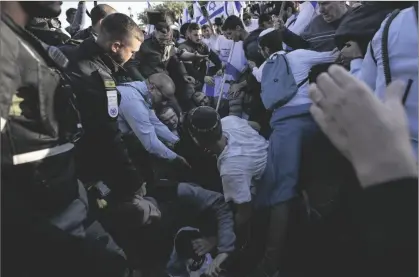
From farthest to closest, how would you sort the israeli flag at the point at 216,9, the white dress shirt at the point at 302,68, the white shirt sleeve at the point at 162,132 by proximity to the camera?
the israeli flag at the point at 216,9
the white shirt sleeve at the point at 162,132
the white dress shirt at the point at 302,68

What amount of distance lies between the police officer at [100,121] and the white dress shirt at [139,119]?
576 millimetres

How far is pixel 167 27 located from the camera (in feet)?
16.5

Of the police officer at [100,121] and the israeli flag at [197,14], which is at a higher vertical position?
the police officer at [100,121]

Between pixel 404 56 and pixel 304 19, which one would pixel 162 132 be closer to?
pixel 304 19

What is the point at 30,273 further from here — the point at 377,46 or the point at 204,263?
the point at 204,263

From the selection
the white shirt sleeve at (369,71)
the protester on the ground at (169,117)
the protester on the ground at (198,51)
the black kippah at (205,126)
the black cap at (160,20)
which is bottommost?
the protester on the ground at (198,51)

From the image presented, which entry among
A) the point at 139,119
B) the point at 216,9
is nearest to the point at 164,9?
the point at 139,119

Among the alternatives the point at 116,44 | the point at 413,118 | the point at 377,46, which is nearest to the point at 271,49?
the point at 116,44

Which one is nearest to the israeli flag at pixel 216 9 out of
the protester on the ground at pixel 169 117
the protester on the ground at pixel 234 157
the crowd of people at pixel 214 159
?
the crowd of people at pixel 214 159

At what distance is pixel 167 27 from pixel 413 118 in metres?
3.94

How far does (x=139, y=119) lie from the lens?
3178mm

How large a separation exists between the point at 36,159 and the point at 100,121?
0.80 m

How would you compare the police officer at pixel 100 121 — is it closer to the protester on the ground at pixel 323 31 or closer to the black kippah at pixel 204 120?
the black kippah at pixel 204 120

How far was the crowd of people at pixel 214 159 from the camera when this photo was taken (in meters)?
0.81
